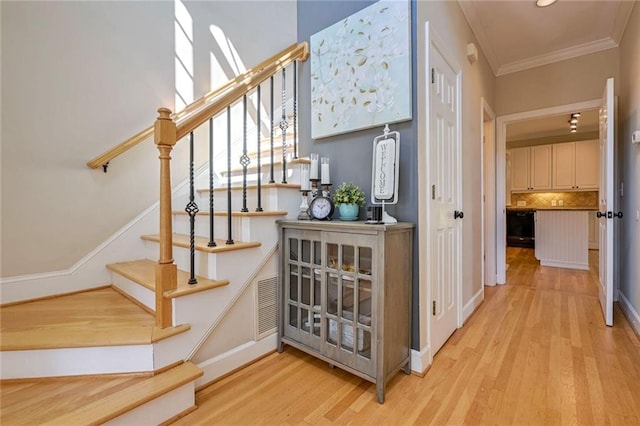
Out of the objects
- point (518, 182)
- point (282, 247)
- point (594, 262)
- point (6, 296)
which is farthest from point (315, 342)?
point (518, 182)

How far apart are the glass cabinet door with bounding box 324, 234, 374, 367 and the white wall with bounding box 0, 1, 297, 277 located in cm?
182

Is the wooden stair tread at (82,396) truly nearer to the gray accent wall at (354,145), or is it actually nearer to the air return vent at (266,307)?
the air return vent at (266,307)

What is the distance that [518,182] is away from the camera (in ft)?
22.1

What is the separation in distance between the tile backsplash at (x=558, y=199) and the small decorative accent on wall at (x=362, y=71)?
672cm

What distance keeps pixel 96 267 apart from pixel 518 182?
25.6 feet

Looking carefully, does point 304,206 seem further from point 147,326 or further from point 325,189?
point 147,326

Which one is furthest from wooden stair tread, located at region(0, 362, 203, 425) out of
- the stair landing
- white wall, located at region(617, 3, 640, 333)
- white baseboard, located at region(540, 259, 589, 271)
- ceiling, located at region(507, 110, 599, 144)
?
ceiling, located at region(507, 110, 599, 144)

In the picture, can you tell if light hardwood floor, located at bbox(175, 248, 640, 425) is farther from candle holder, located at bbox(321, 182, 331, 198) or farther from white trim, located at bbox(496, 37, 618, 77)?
white trim, located at bbox(496, 37, 618, 77)

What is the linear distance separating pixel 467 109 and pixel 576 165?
5100mm

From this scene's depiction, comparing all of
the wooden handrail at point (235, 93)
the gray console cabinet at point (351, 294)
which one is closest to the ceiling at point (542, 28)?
the wooden handrail at point (235, 93)

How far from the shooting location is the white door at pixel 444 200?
1.96 meters

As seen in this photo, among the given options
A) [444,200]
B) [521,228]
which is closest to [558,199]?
[521,228]

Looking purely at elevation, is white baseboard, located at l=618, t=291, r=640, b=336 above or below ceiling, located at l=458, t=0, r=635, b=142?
below

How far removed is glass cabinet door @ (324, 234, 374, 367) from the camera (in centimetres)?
160
